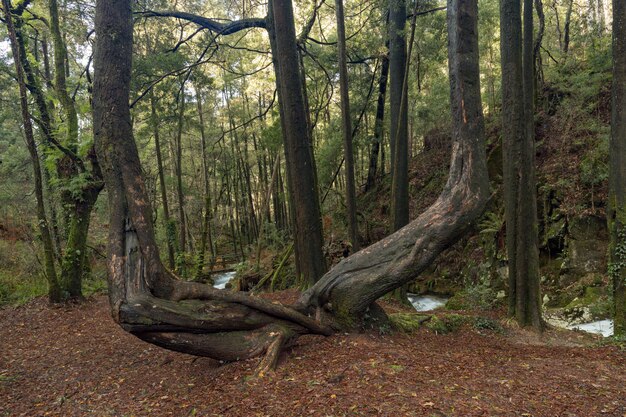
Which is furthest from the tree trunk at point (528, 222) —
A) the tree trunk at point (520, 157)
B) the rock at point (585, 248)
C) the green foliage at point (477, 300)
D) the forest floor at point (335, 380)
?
the rock at point (585, 248)

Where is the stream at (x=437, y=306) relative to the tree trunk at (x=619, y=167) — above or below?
below

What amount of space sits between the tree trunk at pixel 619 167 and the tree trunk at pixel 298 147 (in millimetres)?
5318

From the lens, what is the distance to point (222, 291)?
4586 mm

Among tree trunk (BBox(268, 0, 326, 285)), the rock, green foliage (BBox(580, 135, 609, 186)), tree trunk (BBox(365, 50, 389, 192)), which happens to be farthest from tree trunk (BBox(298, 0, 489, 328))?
tree trunk (BBox(365, 50, 389, 192))

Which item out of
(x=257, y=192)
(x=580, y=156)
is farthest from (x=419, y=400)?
(x=257, y=192)

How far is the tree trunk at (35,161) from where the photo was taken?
7.67 metres

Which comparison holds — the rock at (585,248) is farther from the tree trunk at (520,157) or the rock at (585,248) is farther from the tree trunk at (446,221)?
the tree trunk at (446,221)

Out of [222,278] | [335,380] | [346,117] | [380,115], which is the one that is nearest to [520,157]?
[346,117]

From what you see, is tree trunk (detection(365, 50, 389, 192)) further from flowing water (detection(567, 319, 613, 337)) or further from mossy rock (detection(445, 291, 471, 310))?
flowing water (detection(567, 319, 613, 337))

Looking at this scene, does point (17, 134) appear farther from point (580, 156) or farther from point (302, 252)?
point (580, 156)

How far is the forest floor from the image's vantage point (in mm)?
3266

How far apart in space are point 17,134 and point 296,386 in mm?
21991

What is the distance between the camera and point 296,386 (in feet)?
12.0

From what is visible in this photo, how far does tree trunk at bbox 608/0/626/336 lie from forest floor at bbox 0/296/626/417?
1051 millimetres
